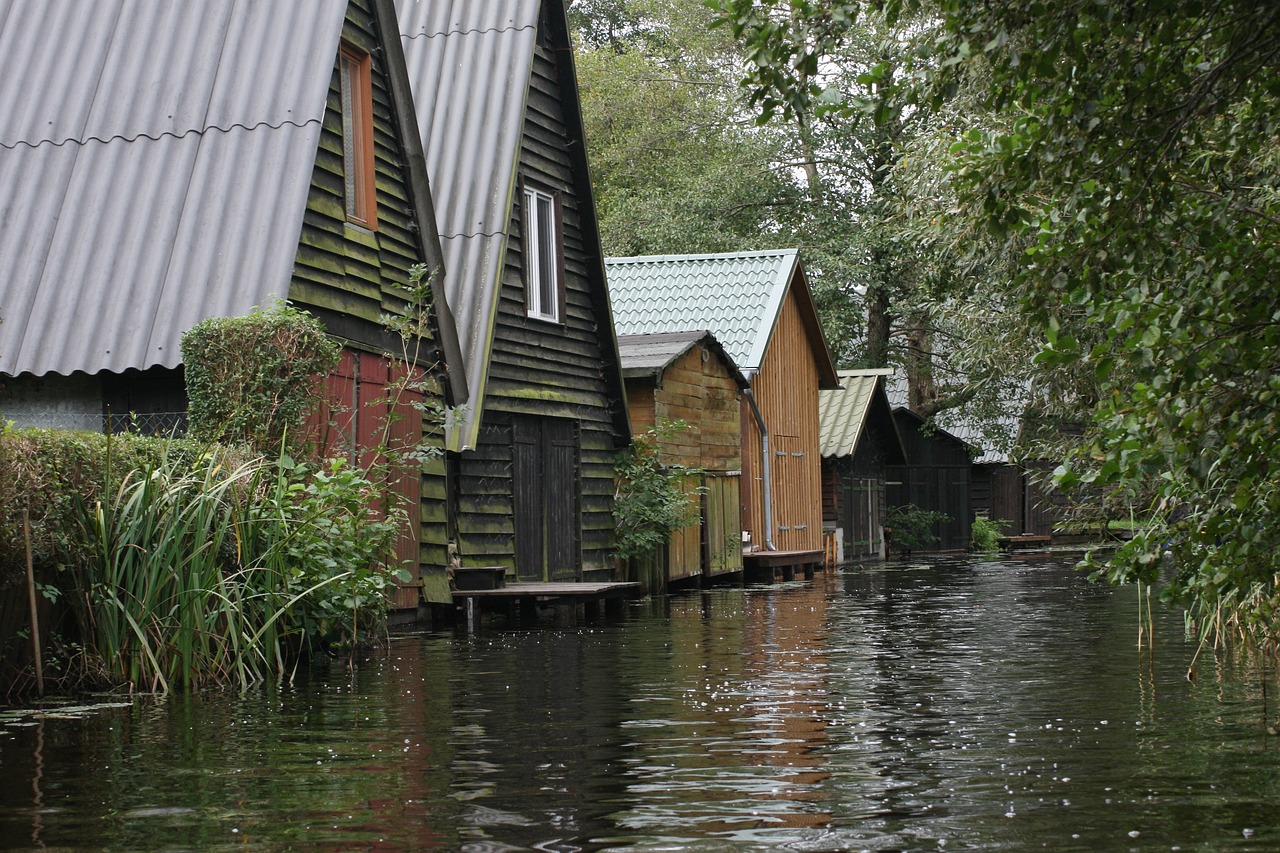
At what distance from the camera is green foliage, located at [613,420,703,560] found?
70.0 ft

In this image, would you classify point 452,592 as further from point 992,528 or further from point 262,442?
point 992,528


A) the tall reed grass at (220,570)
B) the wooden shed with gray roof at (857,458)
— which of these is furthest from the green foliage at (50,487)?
the wooden shed with gray roof at (857,458)

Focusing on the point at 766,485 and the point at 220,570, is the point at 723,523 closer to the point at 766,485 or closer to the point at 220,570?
the point at 766,485

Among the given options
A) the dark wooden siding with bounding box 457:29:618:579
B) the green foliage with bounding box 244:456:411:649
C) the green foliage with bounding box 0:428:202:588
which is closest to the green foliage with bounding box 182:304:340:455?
the green foliage with bounding box 244:456:411:649

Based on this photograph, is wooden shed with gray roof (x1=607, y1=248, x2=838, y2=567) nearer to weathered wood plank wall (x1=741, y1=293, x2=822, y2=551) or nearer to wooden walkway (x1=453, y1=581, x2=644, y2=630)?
weathered wood plank wall (x1=741, y1=293, x2=822, y2=551)

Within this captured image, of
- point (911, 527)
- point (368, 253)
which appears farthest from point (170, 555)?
point (911, 527)

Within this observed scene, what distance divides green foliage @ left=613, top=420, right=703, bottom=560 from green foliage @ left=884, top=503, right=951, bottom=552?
20457 millimetres

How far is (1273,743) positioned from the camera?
693 centimetres

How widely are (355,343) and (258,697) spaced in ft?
19.0

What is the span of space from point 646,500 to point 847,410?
16437mm

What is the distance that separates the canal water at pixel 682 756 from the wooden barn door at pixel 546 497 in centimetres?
629

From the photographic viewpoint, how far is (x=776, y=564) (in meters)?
28.2

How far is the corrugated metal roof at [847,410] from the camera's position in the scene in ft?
119

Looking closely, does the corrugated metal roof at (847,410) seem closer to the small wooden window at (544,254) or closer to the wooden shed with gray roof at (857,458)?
the wooden shed with gray roof at (857,458)
